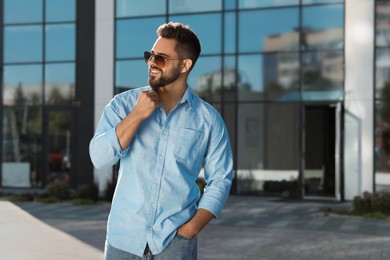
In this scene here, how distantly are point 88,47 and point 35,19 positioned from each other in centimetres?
226

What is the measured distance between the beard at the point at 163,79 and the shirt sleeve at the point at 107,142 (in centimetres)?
19

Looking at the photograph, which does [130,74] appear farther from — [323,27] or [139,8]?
[323,27]

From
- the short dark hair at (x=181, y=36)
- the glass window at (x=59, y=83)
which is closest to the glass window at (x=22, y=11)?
the glass window at (x=59, y=83)

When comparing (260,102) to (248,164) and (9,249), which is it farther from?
(9,249)

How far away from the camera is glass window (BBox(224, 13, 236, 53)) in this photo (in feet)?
56.9

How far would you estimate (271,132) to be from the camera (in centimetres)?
1692

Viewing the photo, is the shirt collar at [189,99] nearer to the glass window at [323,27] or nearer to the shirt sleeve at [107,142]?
the shirt sleeve at [107,142]

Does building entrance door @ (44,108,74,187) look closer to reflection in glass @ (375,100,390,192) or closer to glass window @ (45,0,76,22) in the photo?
glass window @ (45,0,76,22)

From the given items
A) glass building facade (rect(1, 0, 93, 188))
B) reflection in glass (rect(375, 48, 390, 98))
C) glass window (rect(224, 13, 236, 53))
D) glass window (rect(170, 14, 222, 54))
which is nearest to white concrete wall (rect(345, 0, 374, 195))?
reflection in glass (rect(375, 48, 390, 98))

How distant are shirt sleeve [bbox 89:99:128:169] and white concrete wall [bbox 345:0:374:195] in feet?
46.2

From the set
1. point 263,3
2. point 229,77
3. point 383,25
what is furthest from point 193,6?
point 383,25

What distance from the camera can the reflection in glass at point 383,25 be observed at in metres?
15.8

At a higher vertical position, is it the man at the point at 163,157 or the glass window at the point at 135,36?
the glass window at the point at 135,36

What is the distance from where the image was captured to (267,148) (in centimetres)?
1694
